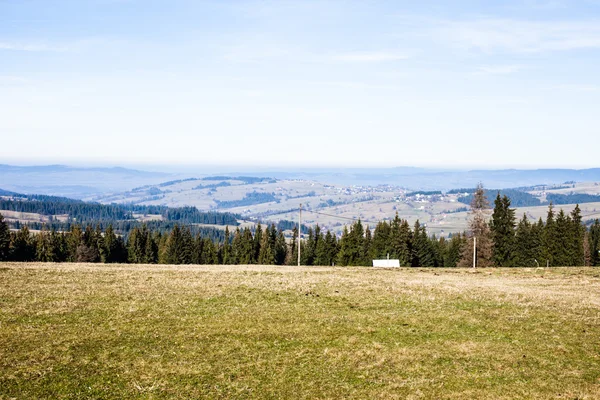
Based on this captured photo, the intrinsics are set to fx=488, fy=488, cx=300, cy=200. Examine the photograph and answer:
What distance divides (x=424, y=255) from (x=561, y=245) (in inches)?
1362

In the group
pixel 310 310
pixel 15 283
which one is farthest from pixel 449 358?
pixel 15 283

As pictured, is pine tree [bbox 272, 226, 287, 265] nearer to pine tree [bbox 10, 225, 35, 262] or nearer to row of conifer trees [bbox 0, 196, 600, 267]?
row of conifer trees [bbox 0, 196, 600, 267]

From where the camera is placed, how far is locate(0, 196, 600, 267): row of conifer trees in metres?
102

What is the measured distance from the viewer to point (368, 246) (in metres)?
128

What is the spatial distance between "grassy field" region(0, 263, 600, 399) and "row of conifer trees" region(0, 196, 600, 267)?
65311 millimetres

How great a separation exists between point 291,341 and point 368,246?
353 feet

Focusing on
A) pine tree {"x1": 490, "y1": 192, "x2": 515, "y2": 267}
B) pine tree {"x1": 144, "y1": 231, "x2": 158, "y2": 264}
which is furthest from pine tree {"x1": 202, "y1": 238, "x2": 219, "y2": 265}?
pine tree {"x1": 490, "y1": 192, "x2": 515, "y2": 267}

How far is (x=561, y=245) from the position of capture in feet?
349

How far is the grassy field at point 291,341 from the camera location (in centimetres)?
1725

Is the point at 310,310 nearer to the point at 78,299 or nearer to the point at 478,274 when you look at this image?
the point at 78,299

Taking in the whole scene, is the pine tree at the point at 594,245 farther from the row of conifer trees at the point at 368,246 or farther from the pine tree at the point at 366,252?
the pine tree at the point at 366,252

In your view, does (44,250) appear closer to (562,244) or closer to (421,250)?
(421,250)

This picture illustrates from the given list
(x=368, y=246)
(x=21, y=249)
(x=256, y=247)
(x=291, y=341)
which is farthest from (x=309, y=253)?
(x=291, y=341)

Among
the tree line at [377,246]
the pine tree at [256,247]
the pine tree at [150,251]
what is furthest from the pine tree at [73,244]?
the pine tree at [256,247]
